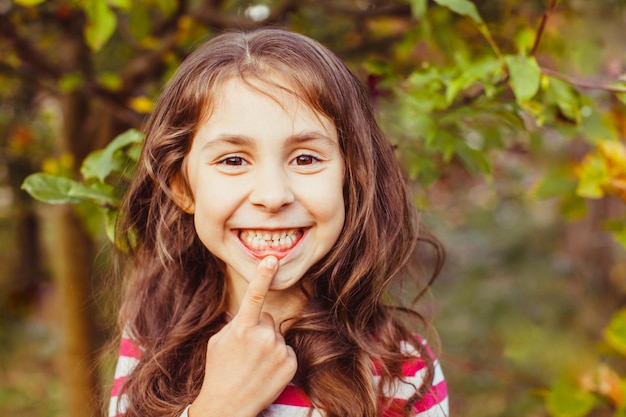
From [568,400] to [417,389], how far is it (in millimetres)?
794


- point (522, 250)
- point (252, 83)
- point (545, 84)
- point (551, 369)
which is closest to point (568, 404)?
point (545, 84)

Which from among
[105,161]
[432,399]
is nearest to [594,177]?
[432,399]

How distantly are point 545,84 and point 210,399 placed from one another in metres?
0.91

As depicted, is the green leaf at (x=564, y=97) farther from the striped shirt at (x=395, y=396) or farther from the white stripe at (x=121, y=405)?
the white stripe at (x=121, y=405)

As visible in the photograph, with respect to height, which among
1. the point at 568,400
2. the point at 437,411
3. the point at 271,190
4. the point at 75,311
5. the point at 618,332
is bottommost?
the point at 75,311

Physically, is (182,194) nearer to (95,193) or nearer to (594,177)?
(95,193)

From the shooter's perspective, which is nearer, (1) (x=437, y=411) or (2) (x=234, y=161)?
(2) (x=234, y=161)

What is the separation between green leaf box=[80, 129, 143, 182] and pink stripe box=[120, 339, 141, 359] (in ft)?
1.16

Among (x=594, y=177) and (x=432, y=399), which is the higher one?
(x=594, y=177)

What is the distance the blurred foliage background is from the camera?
4.87ft

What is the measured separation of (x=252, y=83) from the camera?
1.14m

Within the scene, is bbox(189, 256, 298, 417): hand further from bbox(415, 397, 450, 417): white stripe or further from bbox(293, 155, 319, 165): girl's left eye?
bbox(415, 397, 450, 417): white stripe

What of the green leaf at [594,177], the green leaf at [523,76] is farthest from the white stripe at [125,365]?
the green leaf at [594,177]

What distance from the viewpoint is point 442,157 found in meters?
2.26
